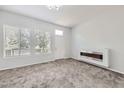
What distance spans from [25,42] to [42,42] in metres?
1.03

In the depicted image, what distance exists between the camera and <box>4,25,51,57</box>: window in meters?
3.77

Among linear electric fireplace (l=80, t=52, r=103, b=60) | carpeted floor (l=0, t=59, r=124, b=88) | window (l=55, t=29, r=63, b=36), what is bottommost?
carpeted floor (l=0, t=59, r=124, b=88)

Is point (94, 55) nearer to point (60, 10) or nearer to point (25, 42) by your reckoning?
point (60, 10)

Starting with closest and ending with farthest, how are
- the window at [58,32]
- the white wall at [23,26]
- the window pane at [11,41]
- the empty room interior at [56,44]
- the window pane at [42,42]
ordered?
the empty room interior at [56,44]
the white wall at [23,26]
the window pane at [11,41]
the window pane at [42,42]
the window at [58,32]

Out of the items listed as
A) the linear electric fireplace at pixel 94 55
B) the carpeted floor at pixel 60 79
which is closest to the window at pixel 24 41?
the carpeted floor at pixel 60 79

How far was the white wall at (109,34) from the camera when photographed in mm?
3273

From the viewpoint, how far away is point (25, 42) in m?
4.30

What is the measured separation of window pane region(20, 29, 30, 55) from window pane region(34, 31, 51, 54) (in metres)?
0.41

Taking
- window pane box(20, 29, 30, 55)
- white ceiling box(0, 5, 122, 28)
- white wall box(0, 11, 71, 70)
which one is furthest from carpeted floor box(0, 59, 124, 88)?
white ceiling box(0, 5, 122, 28)

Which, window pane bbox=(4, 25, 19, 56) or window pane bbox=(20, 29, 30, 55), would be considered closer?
window pane bbox=(4, 25, 19, 56)

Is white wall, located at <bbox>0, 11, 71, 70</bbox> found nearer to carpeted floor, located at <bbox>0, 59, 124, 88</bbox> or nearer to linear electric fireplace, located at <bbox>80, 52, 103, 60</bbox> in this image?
carpeted floor, located at <bbox>0, 59, 124, 88</bbox>

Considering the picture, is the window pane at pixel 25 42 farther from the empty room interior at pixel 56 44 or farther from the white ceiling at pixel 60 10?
the white ceiling at pixel 60 10

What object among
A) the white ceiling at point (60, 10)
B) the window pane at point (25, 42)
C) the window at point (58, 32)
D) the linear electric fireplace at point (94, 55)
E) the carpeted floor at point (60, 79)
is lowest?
the carpeted floor at point (60, 79)
